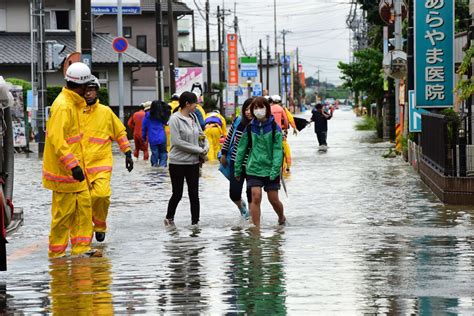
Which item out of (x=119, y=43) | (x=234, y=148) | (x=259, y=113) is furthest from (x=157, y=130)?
(x=119, y=43)

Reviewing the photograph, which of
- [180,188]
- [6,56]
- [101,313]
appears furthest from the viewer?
[6,56]

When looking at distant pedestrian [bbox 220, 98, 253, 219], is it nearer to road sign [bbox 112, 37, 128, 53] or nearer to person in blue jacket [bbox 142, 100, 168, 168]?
person in blue jacket [bbox 142, 100, 168, 168]

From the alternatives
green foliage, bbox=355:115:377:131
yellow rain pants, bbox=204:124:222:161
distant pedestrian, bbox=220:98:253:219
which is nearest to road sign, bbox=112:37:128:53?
yellow rain pants, bbox=204:124:222:161

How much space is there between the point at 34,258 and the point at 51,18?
5126 cm

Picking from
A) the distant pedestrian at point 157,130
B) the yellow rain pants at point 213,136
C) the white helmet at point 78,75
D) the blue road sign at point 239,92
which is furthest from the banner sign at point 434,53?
the blue road sign at point 239,92

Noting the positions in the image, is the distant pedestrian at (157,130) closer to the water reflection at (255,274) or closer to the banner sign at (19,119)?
the banner sign at (19,119)

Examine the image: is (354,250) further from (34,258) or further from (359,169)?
(359,169)

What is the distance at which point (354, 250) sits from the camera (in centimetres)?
1241

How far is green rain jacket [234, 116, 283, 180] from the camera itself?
14609 mm

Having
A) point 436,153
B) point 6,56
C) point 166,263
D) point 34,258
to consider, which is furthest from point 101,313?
point 6,56

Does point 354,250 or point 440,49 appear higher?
point 440,49

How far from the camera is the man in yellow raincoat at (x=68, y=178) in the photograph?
12.1 m

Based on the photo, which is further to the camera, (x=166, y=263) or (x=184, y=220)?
(x=184, y=220)

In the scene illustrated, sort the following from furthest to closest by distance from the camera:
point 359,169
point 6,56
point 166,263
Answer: point 6,56 < point 359,169 < point 166,263
